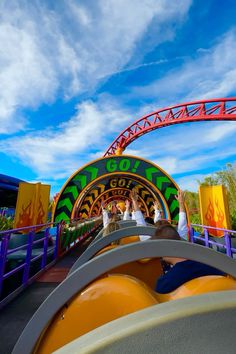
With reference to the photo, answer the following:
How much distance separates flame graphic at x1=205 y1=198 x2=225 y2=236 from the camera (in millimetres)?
6961

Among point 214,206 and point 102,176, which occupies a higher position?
point 102,176

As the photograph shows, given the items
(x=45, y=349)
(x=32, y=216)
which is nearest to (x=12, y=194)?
(x=32, y=216)

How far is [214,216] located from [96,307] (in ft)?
22.1

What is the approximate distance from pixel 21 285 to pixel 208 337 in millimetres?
4389

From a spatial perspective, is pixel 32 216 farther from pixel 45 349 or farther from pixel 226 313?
pixel 226 313

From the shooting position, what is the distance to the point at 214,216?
7188 millimetres

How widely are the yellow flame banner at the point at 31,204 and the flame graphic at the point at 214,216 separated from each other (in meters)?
4.92

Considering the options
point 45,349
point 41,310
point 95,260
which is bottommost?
point 45,349

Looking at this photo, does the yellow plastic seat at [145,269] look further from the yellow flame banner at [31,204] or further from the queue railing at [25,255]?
the yellow flame banner at [31,204]

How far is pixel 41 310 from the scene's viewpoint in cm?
118

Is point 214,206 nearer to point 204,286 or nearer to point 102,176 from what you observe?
point 102,176

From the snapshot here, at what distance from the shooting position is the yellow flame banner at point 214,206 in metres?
7.01

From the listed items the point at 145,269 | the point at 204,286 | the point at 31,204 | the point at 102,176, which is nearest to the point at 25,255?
the point at 31,204

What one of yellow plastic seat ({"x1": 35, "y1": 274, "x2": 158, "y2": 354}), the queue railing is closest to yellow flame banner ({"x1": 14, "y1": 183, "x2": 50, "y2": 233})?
the queue railing
